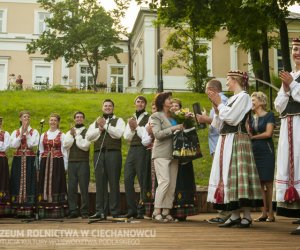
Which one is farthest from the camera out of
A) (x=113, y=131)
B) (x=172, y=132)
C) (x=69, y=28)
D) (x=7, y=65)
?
(x=7, y=65)

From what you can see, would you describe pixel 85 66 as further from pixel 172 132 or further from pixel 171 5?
pixel 172 132

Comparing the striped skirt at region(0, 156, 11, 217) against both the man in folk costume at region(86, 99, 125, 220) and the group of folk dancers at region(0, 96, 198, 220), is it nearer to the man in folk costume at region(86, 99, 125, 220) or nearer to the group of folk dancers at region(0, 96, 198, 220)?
the group of folk dancers at region(0, 96, 198, 220)

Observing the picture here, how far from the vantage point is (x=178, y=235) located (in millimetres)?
4367

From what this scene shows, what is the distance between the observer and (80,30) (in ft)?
82.6

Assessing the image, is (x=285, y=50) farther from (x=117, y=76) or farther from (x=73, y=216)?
(x=117, y=76)

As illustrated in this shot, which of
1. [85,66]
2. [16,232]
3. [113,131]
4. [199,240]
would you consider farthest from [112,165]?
[85,66]

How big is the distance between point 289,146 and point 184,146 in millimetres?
1566

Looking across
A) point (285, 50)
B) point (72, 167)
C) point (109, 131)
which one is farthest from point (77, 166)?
point (285, 50)

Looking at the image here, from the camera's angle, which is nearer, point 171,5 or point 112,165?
point 112,165

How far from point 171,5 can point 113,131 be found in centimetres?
1004

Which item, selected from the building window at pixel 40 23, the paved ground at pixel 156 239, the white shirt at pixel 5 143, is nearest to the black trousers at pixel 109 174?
the white shirt at pixel 5 143

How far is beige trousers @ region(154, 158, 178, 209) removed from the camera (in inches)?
238

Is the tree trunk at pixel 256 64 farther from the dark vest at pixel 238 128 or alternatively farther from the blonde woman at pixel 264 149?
the dark vest at pixel 238 128

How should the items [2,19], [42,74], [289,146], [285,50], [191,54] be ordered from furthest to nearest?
[2,19] → [42,74] → [191,54] → [285,50] → [289,146]
